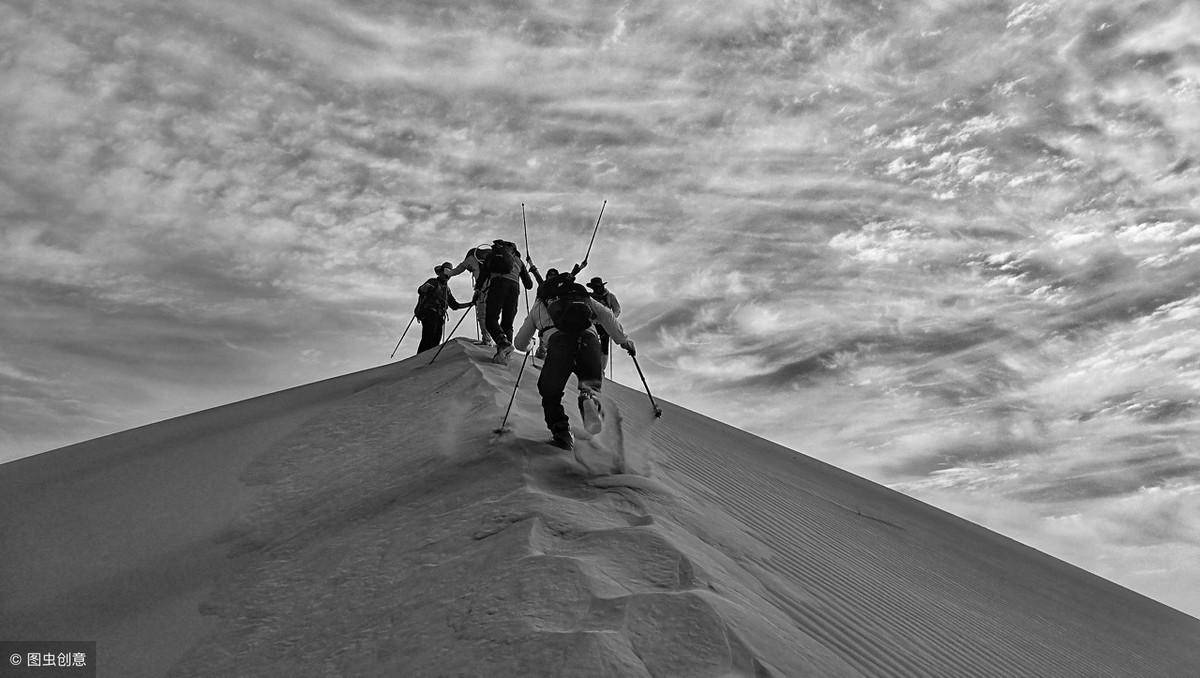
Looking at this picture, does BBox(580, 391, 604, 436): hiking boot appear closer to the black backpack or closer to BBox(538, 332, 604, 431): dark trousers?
BBox(538, 332, 604, 431): dark trousers

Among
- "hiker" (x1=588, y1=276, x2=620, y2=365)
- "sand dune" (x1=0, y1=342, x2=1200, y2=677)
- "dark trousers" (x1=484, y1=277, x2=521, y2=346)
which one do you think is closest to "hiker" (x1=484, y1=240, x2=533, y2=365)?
"dark trousers" (x1=484, y1=277, x2=521, y2=346)

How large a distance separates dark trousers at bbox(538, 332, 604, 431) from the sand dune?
0.90 ft

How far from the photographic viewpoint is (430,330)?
39.7 ft

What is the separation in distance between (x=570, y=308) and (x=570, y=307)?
0.01m

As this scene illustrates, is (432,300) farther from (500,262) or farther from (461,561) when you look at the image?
(461,561)

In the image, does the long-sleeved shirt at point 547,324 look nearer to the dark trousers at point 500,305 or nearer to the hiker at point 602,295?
the hiker at point 602,295

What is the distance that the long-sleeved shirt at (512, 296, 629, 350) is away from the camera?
5.64 metres

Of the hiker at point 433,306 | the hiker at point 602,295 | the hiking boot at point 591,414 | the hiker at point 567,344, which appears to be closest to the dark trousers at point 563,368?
the hiker at point 567,344

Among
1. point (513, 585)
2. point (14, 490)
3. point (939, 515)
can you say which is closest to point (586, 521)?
point (513, 585)

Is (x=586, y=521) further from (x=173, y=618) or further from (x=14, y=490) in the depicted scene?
(x=14, y=490)

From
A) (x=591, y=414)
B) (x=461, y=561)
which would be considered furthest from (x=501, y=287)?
(x=461, y=561)

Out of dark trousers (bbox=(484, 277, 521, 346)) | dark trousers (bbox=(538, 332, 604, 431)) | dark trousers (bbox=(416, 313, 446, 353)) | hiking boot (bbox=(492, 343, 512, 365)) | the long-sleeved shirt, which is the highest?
dark trousers (bbox=(416, 313, 446, 353))

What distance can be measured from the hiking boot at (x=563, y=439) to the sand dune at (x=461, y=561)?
0.13 m

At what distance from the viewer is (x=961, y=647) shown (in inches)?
234
